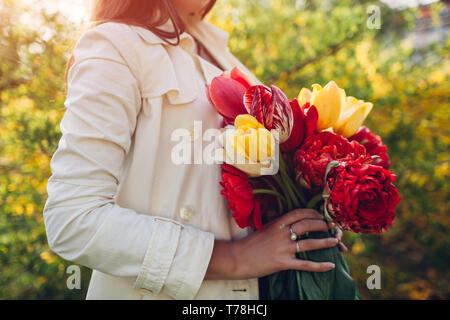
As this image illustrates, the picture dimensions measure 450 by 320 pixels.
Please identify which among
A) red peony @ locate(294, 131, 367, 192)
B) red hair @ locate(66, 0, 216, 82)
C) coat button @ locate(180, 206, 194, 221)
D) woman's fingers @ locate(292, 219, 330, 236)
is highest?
red hair @ locate(66, 0, 216, 82)

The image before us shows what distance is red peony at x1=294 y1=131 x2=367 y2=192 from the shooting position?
0.84 meters

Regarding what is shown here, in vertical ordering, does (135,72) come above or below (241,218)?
above

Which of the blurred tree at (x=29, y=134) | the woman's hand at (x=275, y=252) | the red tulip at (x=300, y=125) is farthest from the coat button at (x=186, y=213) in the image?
the blurred tree at (x=29, y=134)

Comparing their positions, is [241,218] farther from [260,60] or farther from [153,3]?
[260,60]

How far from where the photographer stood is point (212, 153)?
3.25ft

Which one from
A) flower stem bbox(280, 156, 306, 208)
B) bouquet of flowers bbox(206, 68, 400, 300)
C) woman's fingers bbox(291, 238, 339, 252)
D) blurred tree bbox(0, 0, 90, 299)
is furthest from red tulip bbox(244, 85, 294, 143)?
blurred tree bbox(0, 0, 90, 299)

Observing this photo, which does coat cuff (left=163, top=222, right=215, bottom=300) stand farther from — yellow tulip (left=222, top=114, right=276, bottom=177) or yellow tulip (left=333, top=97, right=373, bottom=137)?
yellow tulip (left=333, top=97, right=373, bottom=137)

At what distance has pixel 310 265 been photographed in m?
0.89

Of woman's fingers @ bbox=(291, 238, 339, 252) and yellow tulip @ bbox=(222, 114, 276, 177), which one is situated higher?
yellow tulip @ bbox=(222, 114, 276, 177)

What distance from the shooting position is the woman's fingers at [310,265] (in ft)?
2.92

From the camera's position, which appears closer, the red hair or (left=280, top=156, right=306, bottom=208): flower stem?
(left=280, top=156, right=306, bottom=208): flower stem

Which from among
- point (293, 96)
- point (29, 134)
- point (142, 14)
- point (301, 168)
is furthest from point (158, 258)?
point (293, 96)
